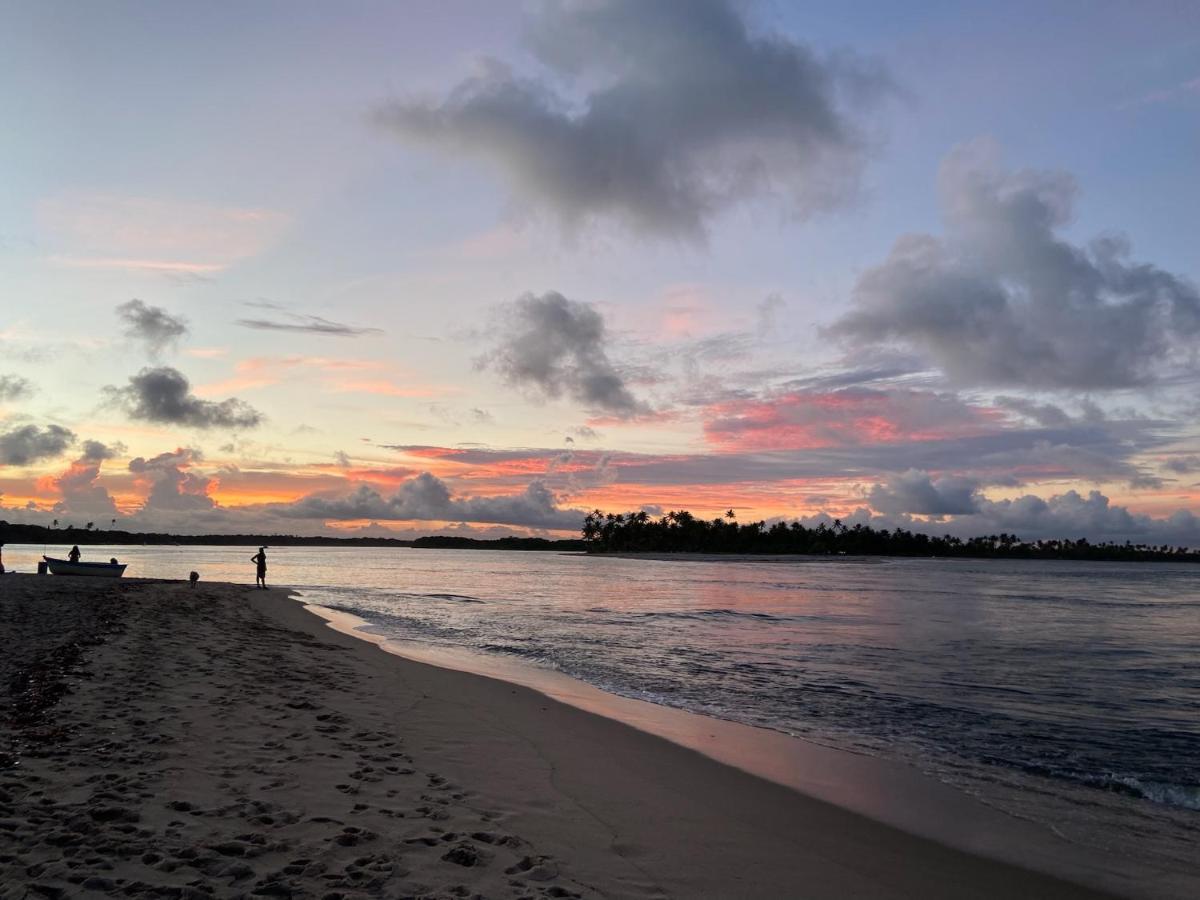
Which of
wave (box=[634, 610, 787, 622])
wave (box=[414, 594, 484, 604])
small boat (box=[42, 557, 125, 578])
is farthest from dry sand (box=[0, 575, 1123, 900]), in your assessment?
small boat (box=[42, 557, 125, 578])

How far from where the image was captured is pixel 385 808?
6.96m

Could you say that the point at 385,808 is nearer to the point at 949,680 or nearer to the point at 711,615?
the point at 949,680

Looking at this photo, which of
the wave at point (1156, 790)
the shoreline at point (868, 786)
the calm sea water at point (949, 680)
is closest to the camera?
the shoreline at point (868, 786)

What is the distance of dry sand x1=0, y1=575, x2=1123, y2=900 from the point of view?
17.7ft

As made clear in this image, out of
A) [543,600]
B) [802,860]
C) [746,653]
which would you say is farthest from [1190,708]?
[543,600]

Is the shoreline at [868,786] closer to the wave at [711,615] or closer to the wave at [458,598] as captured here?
the wave at [711,615]

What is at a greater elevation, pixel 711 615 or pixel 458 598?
pixel 711 615

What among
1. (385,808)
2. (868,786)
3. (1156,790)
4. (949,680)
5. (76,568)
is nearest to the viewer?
(385,808)

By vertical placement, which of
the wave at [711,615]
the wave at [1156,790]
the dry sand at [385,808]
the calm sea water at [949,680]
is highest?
the dry sand at [385,808]

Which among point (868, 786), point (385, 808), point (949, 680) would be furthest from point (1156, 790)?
point (385, 808)

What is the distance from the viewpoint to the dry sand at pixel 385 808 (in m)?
5.41

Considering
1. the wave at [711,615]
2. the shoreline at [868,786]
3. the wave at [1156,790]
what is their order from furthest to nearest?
the wave at [711,615], the wave at [1156,790], the shoreline at [868,786]

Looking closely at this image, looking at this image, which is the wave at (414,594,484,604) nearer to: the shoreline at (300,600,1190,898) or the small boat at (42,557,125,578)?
the small boat at (42,557,125,578)

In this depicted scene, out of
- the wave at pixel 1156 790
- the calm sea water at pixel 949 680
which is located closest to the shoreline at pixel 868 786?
the calm sea water at pixel 949 680
